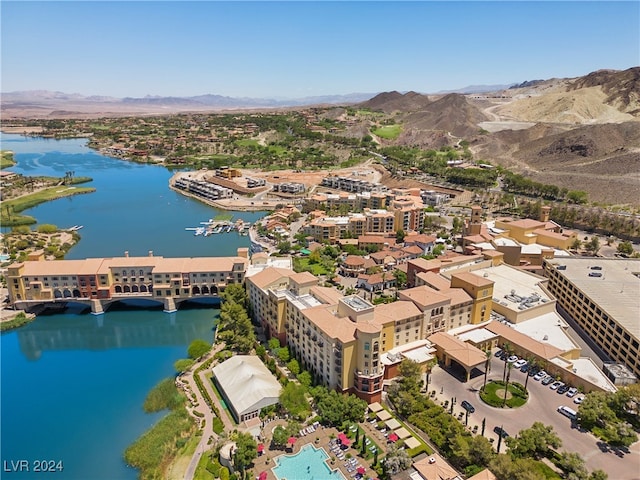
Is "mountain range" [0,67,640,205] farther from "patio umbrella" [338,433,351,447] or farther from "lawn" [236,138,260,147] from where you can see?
"patio umbrella" [338,433,351,447]

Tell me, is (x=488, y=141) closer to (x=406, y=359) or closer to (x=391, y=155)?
(x=391, y=155)

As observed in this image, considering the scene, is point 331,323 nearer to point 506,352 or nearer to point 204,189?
point 506,352

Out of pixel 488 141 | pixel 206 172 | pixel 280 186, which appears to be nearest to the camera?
pixel 280 186

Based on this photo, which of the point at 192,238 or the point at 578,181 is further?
the point at 578,181

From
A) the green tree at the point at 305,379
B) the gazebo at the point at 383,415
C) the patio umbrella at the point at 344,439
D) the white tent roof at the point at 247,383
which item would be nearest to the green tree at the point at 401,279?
the green tree at the point at 305,379

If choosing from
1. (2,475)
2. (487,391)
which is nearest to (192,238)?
(2,475)

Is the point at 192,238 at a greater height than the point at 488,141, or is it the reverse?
the point at 488,141

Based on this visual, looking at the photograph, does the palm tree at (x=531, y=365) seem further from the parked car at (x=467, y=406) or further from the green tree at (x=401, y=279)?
the green tree at (x=401, y=279)

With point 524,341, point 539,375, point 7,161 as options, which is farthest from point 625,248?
point 7,161
